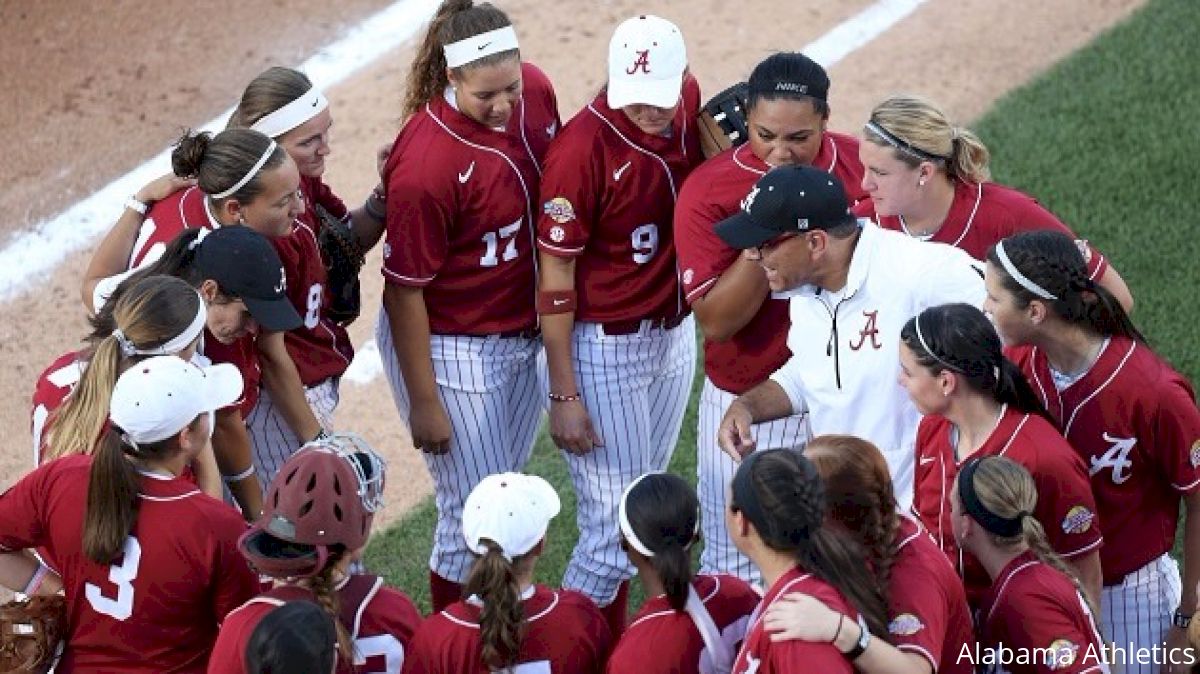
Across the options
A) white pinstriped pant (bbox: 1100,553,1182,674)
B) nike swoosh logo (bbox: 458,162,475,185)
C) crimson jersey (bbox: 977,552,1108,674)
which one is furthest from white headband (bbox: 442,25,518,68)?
white pinstriped pant (bbox: 1100,553,1182,674)


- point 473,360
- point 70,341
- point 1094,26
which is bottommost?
point 1094,26

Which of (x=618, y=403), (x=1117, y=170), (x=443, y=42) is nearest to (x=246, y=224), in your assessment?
(x=443, y=42)

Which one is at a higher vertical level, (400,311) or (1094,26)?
(400,311)

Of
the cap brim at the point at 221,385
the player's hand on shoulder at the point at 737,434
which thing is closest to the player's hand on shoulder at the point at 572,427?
the player's hand on shoulder at the point at 737,434

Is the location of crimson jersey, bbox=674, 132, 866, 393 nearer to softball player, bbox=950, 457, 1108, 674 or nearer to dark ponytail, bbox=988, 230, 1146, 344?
dark ponytail, bbox=988, 230, 1146, 344

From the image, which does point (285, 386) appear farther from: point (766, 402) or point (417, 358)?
point (766, 402)

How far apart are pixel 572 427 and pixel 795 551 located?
74.4 inches

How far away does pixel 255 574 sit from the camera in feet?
13.5

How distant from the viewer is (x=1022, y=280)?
175 inches

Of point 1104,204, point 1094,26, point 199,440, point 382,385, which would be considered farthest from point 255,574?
point 1094,26

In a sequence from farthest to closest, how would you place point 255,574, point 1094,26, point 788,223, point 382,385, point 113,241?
1. point 1094,26
2. point 382,385
3. point 113,241
4. point 788,223
5. point 255,574

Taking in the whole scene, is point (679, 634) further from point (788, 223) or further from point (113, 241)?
point (113, 241)

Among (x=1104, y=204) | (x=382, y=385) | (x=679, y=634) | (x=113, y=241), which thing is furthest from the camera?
(x=1104, y=204)

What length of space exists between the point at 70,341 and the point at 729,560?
311cm
